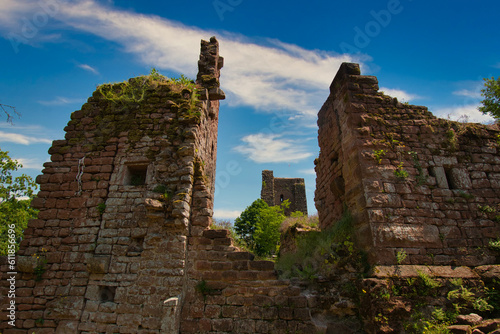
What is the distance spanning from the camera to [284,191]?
99.4 ft

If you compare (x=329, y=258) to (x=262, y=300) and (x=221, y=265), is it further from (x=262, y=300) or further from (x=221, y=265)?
(x=221, y=265)

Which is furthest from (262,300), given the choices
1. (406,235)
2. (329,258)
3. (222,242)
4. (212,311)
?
(406,235)

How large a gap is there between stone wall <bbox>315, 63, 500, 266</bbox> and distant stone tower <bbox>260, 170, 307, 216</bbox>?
21.7 meters

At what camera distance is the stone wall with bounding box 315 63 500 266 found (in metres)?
5.56

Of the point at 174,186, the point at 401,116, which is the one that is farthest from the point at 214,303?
the point at 401,116

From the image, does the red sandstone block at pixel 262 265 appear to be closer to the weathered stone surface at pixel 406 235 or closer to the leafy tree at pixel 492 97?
the weathered stone surface at pixel 406 235

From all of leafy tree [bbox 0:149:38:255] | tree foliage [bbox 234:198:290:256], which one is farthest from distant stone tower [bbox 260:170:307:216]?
leafy tree [bbox 0:149:38:255]

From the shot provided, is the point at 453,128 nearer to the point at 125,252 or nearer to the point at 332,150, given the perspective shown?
the point at 332,150

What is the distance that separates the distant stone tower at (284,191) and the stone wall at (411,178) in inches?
855

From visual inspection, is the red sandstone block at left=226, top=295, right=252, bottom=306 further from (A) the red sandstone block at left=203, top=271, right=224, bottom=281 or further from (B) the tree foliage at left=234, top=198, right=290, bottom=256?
(B) the tree foliage at left=234, top=198, right=290, bottom=256

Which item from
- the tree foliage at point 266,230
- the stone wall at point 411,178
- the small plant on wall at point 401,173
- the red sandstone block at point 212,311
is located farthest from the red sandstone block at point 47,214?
the tree foliage at point 266,230

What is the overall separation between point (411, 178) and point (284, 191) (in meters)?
24.3

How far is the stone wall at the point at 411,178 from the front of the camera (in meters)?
5.56

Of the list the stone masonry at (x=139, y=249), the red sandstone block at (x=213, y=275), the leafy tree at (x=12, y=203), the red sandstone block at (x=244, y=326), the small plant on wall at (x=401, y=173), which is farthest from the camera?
the leafy tree at (x=12, y=203)
